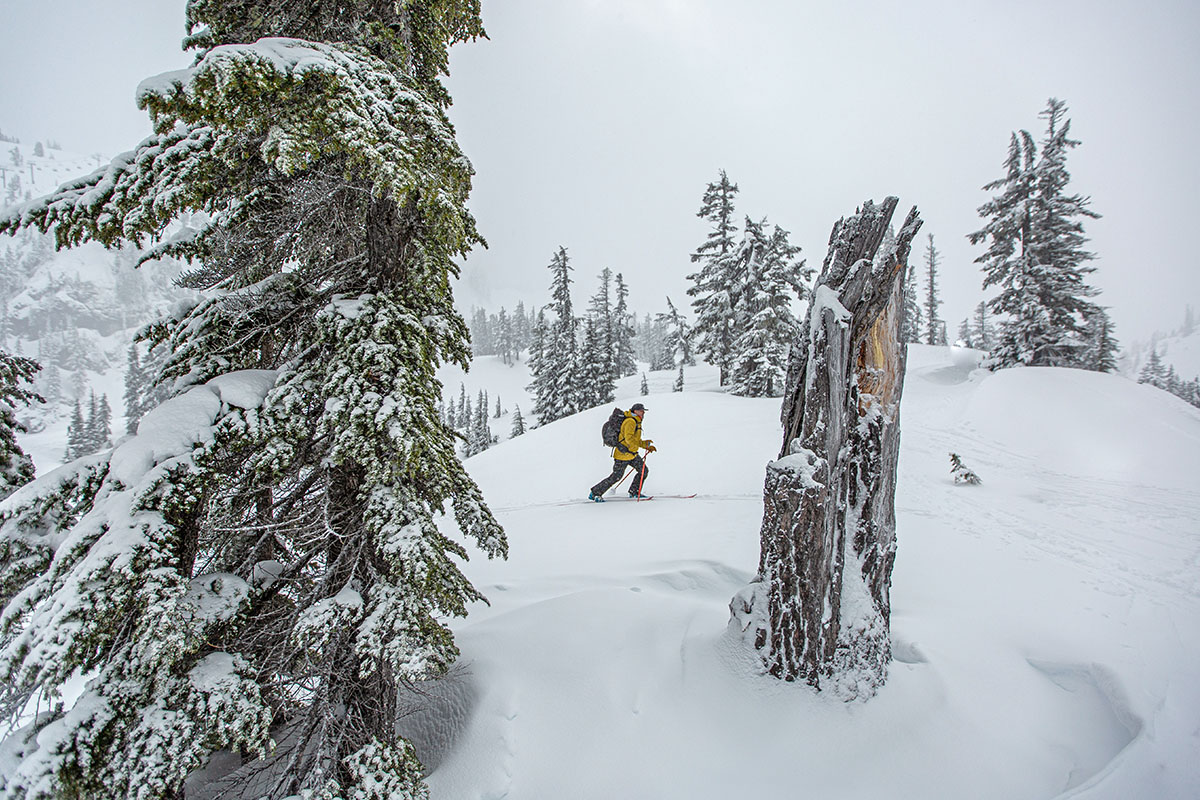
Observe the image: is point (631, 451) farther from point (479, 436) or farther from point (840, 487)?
point (479, 436)

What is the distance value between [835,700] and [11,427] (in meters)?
6.54

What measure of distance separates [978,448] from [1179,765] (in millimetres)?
11082

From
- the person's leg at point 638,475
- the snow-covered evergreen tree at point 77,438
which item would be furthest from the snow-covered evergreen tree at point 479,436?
the person's leg at point 638,475

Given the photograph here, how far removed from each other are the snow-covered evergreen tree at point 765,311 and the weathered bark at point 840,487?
19.1 m

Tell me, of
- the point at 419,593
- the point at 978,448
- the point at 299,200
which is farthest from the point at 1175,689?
the point at 978,448

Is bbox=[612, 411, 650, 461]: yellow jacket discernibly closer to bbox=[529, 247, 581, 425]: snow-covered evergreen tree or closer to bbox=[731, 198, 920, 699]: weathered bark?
bbox=[731, 198, 920, 699]: weathered bark

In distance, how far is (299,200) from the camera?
3.22 m

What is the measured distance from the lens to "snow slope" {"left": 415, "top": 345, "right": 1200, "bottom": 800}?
2869 mm

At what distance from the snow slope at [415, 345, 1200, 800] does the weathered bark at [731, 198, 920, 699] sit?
25 centimetres

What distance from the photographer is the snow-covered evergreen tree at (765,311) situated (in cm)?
2222

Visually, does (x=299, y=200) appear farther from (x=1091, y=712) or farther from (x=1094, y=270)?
(x=1094, y=270)

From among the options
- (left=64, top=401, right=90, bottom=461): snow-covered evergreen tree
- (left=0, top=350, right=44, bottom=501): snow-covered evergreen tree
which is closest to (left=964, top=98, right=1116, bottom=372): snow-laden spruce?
(left=0, top=350, right=44, bottom=501): snow-covered evergreen tree

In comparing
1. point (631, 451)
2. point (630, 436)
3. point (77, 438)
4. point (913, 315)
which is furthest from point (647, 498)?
point (77, 438)

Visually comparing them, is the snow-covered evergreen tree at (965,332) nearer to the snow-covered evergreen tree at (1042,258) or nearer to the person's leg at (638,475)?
the snow-covered evergreen tree at (1042,258)
